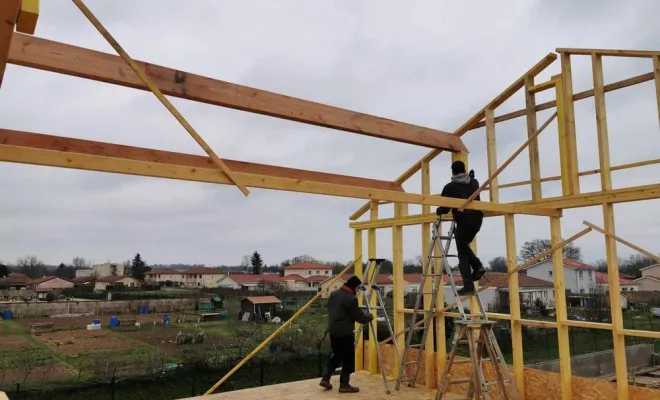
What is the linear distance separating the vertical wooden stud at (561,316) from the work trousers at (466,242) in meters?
1.06

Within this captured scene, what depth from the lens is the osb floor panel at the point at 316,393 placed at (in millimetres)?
5680

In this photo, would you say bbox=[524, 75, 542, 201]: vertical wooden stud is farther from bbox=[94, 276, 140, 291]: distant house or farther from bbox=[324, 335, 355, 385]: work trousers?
bbox=[94, 276, 140, 291]: distant house

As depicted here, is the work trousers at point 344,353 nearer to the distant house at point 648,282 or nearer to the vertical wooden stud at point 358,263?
the vertical wooden stud at point 358,263

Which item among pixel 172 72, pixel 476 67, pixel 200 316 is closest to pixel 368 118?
pixel 172 72

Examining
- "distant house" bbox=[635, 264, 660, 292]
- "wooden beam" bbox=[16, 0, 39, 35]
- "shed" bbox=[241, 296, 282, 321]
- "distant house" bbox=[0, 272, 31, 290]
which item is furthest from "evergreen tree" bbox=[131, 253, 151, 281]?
"wooden beam" bbox=[16, 0, 39, 35]

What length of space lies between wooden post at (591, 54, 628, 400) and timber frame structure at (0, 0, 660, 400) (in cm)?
1

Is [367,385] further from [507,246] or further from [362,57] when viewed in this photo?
[362,57]

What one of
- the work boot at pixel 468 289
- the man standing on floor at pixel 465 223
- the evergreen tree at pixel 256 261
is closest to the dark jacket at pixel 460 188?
the man standing on floor at pixel 465 223

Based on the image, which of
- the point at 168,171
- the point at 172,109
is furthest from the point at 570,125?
the point at 168,171

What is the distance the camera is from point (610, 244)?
5.06 m

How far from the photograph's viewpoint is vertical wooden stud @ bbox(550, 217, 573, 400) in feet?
17.2

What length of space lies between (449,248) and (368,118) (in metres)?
1.83

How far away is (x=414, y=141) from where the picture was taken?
5.79m

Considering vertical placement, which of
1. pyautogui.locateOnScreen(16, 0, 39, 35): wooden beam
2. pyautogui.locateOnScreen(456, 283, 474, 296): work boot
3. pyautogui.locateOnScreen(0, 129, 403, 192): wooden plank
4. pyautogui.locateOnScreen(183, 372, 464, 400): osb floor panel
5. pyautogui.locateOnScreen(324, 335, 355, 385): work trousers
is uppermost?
pyautogui.locateOnScreen(0, 129, 403, 192): wooden plank
